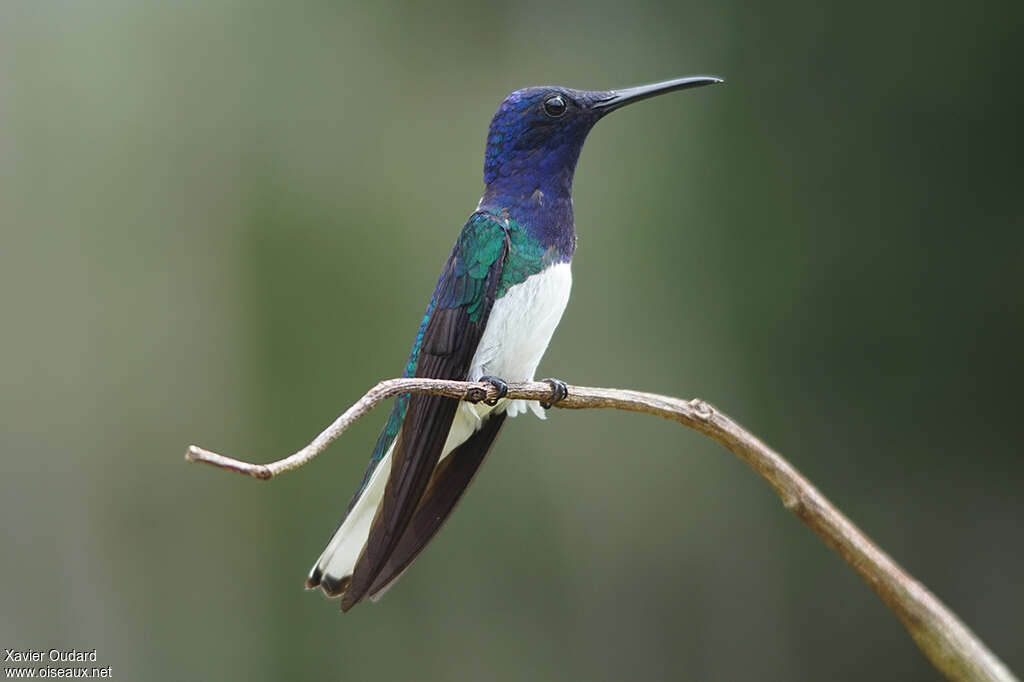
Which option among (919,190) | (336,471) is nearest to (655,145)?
(919,190)

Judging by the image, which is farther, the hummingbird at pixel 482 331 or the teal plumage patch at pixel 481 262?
the teal plumage patch at pixel 481 262

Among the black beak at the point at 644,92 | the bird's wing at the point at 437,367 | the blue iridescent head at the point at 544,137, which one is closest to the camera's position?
the bird's wing at the point at 437,367

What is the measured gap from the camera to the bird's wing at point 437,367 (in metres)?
1.14

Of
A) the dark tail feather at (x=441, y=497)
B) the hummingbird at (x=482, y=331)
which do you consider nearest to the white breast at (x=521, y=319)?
the hummingbird at (x=482, y=331)

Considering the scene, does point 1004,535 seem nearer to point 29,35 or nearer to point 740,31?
point 740,31

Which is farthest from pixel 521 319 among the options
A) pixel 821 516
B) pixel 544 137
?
pixel 821 516

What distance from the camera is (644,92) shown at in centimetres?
135

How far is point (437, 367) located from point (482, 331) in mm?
86

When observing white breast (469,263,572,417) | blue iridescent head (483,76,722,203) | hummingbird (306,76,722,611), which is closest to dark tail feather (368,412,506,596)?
hummingbird (306,76,722,611)

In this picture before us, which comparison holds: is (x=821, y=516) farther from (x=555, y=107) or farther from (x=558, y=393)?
(x=555, y=107)

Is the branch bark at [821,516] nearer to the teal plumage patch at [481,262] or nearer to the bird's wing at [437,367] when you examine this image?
the bird's wing at [437,367]

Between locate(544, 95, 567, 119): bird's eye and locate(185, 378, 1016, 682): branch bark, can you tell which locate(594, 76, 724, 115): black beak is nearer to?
locate(544, 95, 567, 119): bird's eye

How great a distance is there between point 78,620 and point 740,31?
8.36 feet

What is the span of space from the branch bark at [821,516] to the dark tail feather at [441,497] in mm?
236
